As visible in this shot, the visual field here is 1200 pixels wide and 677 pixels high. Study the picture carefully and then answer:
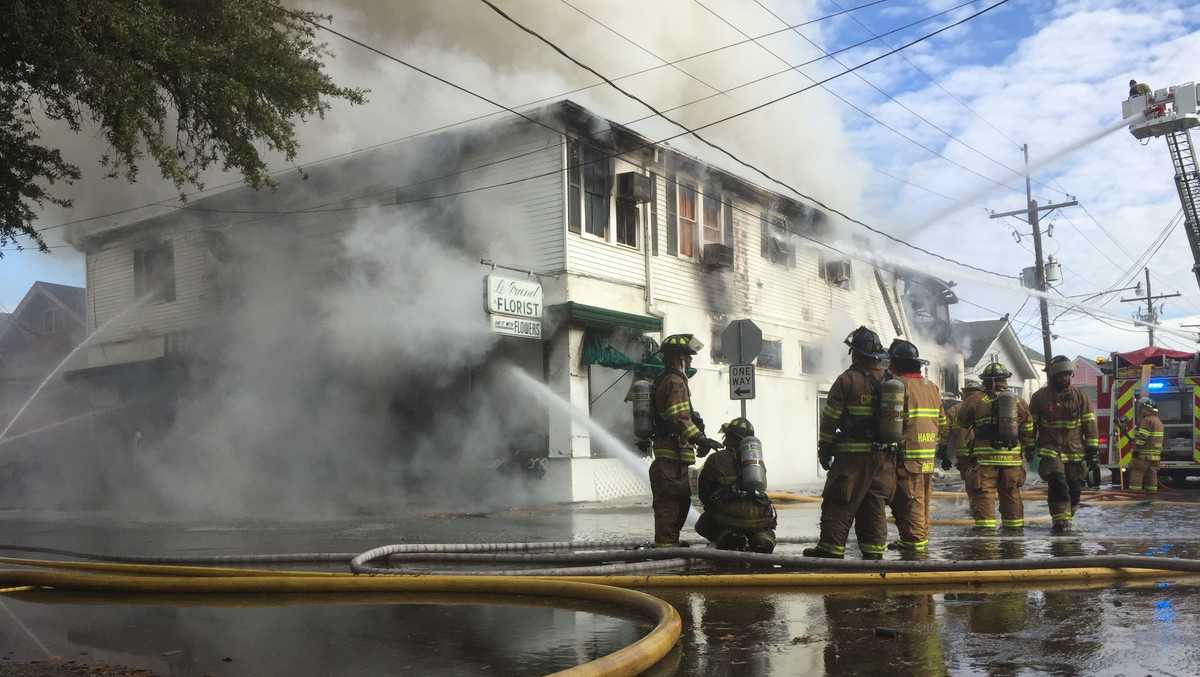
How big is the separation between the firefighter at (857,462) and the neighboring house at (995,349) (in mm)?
26995

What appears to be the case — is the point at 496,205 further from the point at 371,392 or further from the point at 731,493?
the point at 731,493

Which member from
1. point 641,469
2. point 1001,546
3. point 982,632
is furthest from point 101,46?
point 641,469

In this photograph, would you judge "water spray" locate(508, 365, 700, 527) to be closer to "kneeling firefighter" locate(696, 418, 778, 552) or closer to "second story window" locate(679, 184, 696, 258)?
"second story window" locate(679, 184, 696, 258)

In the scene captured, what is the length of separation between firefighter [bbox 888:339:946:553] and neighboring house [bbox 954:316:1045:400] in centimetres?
2596

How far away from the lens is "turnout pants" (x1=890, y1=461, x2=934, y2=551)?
7324mm

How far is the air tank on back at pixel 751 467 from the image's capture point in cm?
678

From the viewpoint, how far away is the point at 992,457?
9.09m

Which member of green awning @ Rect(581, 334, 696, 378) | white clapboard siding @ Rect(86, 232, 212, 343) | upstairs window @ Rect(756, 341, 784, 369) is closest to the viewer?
green awning @ Rect(581, 334, 696, 378)

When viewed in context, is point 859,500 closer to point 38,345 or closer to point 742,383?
point 742,383

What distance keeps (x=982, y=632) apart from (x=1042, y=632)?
0.79ft

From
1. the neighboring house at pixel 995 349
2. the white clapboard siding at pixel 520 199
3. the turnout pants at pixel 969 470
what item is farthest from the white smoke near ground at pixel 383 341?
the neighboring house at pixel 995 349

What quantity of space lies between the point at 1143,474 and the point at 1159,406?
235cm

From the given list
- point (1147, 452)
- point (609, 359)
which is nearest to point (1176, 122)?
point (1147, 452)

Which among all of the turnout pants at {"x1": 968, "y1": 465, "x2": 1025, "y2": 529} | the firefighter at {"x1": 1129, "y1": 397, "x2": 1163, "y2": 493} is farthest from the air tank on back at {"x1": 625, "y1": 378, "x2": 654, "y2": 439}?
the firefighter at {"x1": 1129, "y1": 397, "x2": 1163, "y2": 493}
